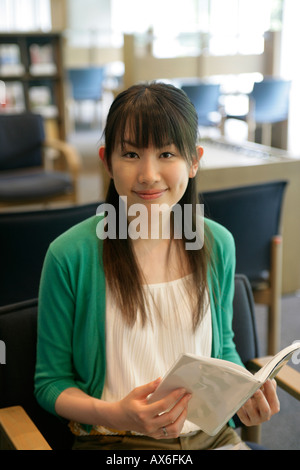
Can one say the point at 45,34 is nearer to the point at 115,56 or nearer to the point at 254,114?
the point at 254,114

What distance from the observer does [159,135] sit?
3.29 ft

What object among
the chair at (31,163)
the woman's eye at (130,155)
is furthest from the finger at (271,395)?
the chair at (31,163)

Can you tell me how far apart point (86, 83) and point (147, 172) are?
7516 millimetres

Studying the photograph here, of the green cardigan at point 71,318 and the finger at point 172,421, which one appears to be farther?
the green cardigan at point 71,318

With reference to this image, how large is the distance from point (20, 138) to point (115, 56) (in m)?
6.08

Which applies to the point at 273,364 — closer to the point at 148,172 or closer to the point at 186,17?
the point at 148,172

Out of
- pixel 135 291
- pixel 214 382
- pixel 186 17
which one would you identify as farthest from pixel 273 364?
pixel 186 17

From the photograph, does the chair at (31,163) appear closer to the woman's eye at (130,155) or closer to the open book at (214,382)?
the woman's eye at (130,155)

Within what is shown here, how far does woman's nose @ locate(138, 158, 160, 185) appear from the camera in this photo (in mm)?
999

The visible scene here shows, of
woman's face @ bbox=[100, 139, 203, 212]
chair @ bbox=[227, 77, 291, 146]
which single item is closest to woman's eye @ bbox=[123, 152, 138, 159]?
woman's face @ bbox=[100, 139, 203, 212]

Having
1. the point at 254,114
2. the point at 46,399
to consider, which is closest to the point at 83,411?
the point at 46,399

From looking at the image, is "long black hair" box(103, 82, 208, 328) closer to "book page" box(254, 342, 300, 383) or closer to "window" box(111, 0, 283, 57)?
"book page" box(254, 342, 300, 383)

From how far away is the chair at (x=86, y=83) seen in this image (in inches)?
318

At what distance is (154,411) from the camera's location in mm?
902
